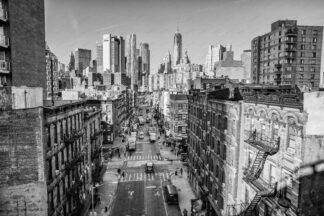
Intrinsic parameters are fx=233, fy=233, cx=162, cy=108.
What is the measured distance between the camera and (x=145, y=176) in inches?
1850

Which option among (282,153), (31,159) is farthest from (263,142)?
(31,159)

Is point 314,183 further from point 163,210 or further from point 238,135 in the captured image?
point 163,210

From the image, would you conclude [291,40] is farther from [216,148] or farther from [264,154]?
[264,154]

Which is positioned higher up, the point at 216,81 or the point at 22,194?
the point at 216,81

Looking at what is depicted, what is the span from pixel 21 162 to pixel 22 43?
17.2 m

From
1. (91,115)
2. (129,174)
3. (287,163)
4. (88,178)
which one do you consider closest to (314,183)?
(287,163)

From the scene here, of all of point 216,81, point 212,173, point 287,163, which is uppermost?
point 216,81

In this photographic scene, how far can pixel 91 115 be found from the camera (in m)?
40.2

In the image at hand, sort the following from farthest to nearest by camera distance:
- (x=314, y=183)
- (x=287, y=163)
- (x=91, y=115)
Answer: (x=91, y=115) → (x=287, y=163) → (x=314, y=183)

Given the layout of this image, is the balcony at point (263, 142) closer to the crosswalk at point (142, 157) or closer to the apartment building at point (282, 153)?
the apartment building at point (282, 153)

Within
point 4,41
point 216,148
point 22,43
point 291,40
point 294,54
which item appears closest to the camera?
point 4,41

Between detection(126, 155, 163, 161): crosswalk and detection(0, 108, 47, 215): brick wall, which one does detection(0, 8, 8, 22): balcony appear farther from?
detection(126, 155, 163, 161): crosswalk

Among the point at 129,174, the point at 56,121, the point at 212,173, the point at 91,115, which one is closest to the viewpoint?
the point at 56,121

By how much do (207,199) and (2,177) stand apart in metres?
24.8
